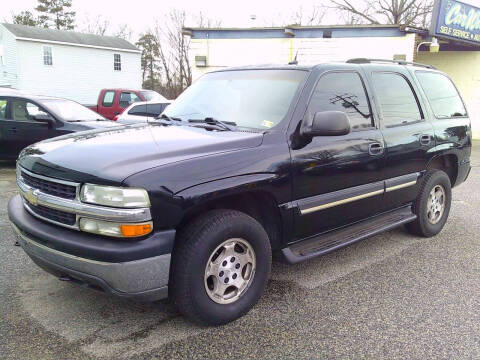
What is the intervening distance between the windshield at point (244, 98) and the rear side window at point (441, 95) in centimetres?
199

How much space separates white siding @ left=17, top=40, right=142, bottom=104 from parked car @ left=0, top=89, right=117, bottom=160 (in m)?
19.9

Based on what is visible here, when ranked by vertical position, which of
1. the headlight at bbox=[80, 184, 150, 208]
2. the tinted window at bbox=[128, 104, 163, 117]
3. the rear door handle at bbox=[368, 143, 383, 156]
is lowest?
the tinted window at bbox=[128, 104, 163, 117]

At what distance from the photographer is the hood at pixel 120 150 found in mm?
2639

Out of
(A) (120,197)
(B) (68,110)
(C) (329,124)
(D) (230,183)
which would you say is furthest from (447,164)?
(B) (68,110)

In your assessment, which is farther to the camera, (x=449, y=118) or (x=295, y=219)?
(x=449, y=118)

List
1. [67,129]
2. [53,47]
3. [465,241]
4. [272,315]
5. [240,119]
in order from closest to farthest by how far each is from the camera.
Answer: [272,315], [240,119], [465,241], [67,129], [53,47]

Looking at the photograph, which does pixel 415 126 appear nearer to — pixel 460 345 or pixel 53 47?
pixel 460 345

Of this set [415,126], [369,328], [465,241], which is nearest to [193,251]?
[369,328]

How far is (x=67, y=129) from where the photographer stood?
27.6 feet

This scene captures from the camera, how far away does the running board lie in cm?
343

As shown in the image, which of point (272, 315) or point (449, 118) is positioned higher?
point (449, 118)

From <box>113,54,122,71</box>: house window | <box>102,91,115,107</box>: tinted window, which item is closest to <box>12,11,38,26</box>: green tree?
<box>113,54,122,71</box>: house window

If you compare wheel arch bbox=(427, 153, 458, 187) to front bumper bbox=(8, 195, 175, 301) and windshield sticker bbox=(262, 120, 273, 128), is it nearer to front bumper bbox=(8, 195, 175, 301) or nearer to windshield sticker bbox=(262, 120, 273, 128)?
windshield sticker bbox=(262, 120, 273, 128)

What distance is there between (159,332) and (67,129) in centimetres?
647
